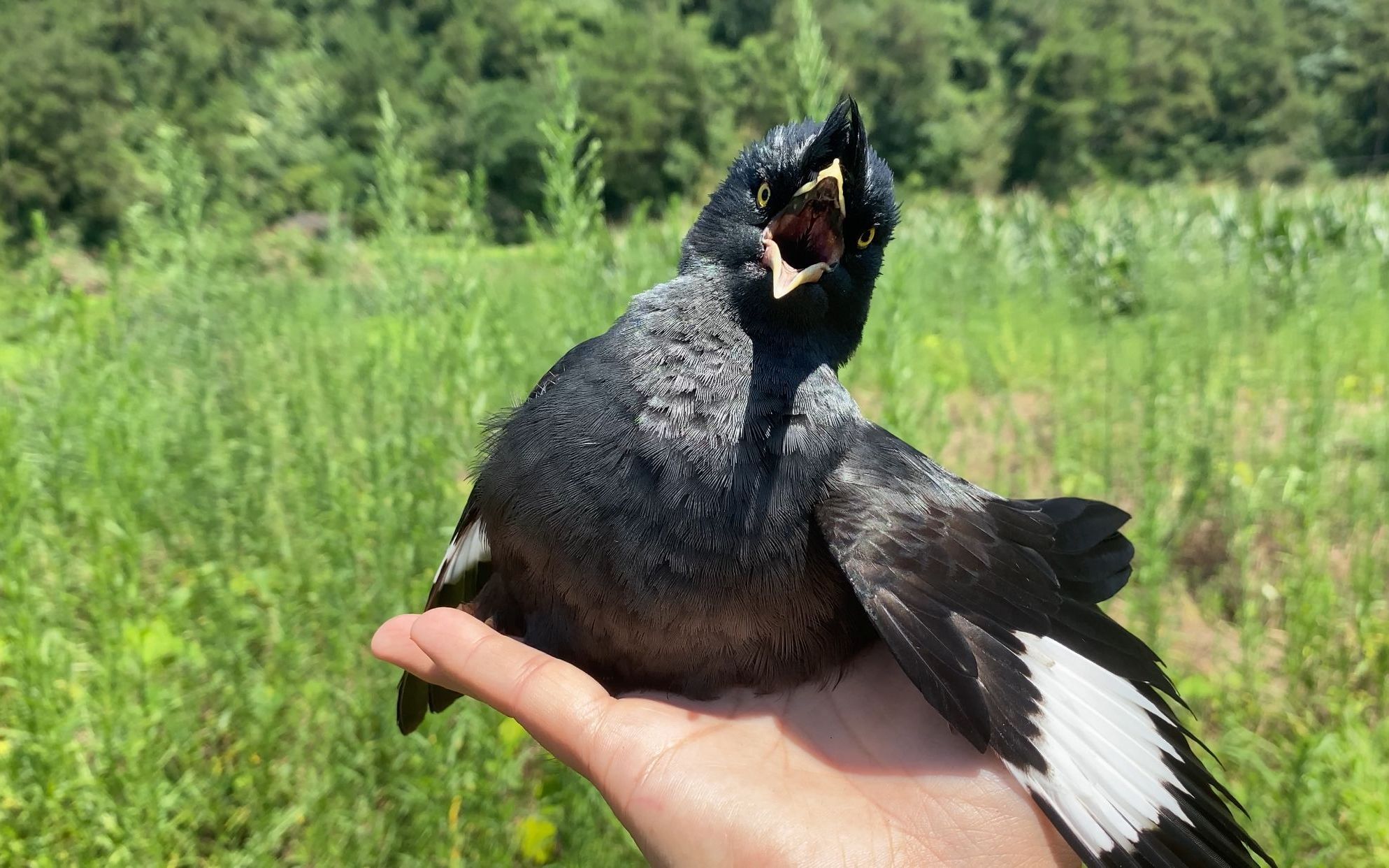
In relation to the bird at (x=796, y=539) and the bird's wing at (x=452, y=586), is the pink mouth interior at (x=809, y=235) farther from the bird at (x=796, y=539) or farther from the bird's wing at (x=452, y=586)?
the bird's wing at (x=452, y=586)

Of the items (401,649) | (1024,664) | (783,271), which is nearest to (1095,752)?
(1024,664)

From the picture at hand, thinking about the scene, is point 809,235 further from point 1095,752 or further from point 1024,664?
point 1095,752

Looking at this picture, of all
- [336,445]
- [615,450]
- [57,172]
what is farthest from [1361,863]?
[57,172]

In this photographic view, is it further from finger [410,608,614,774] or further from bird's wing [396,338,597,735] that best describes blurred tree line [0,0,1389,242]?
finger [410,608,614,774]

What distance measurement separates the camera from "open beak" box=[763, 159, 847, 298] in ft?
4.28

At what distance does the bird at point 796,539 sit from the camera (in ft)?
4.13

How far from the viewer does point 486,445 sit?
5.49 feet

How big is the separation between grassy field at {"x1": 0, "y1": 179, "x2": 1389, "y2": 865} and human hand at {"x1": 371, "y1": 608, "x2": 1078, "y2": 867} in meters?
0.55

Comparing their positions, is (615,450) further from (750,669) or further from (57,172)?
(57,172)

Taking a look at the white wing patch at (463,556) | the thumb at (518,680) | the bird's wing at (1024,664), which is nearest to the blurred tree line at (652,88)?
the white wing patch at (463,556)

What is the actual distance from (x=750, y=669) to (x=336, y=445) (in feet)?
6.82

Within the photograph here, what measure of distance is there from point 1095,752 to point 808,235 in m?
1.09

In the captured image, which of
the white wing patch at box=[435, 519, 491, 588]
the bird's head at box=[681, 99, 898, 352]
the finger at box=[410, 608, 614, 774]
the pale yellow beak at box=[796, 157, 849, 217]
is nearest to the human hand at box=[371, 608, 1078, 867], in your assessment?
the finger at box=[410, 608, 614, 774]

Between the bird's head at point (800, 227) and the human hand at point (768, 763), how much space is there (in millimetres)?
747
